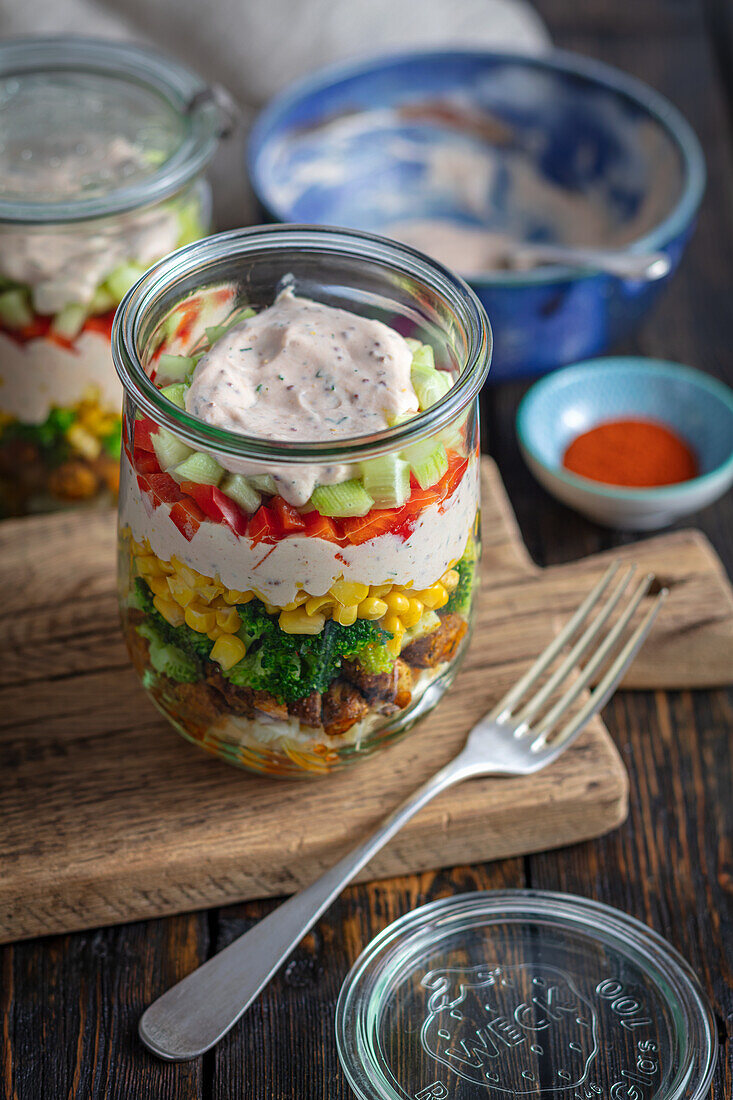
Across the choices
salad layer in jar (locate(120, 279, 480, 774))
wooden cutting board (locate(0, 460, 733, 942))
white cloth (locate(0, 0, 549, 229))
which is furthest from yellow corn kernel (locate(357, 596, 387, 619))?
white cloth (locate(0, 0, 549, 229))

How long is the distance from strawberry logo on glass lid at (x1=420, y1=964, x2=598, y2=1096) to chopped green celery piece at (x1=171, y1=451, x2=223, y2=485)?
1.88 feet

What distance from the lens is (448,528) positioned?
1.08 meters

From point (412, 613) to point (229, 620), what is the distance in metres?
0.17

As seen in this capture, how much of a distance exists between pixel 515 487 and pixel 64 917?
0.98 m

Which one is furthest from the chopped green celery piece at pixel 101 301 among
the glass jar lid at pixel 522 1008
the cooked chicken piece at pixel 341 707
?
the glass jar lid at pixel 522 1008

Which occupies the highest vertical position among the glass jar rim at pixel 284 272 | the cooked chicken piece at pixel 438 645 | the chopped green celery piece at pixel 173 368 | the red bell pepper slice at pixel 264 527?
the glass jar rim at pixel 284 272

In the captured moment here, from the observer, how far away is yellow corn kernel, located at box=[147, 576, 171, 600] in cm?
109

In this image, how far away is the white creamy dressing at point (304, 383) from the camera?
103 cm

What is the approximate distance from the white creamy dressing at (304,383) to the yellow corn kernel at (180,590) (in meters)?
0.14

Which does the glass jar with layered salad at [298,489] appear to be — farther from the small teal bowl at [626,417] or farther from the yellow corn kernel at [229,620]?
the small teal bowl at [626,417]

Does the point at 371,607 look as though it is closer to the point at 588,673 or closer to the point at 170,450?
the point at 170,450

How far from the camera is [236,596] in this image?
3.42ft

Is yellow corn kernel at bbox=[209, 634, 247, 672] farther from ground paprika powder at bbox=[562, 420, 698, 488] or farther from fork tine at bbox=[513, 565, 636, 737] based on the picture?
ground paprika powder at bbox=[562, 420, 698, 488]

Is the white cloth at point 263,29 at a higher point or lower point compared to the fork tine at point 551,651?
higher
